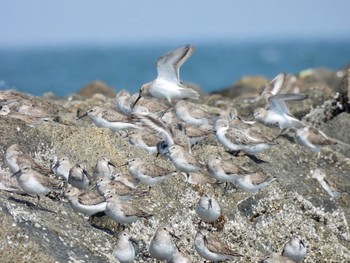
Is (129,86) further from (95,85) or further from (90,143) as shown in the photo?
(90,143)

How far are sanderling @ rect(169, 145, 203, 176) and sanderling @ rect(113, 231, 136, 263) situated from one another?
3490 mm

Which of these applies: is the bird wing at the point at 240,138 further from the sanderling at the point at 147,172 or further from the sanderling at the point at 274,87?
the sanderling at the point at 274,87

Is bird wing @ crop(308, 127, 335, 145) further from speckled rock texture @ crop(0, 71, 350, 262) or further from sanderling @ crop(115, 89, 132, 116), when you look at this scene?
sanderling @ crop(115, 89, 132, 116)

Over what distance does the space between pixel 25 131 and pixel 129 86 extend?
253 feet

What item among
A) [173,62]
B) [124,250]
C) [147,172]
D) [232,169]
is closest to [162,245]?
[124,250]

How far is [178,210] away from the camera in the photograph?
53.7 feet

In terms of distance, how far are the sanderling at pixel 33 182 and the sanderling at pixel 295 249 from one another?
153 inches

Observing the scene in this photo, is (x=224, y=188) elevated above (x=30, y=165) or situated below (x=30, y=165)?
below

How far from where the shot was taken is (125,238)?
Answer: 1430cm

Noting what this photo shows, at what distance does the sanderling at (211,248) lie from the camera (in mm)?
15047

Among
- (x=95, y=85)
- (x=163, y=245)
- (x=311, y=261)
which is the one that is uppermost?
(x=163, y=245)

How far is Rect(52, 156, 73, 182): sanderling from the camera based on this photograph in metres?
16.4

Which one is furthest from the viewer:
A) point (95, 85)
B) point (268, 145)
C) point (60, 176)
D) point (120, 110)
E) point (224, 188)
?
point (95, 85)

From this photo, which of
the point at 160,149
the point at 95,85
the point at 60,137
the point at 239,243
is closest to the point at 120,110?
the point at 160,149
